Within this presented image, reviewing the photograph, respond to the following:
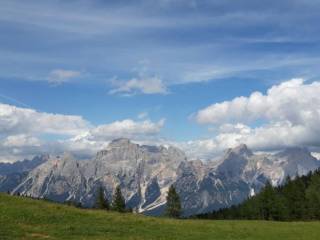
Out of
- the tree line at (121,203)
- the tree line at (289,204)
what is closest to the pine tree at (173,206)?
the tree line at (121,203)

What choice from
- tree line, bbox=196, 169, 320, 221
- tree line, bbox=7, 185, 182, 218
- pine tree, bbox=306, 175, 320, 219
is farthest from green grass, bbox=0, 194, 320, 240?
pine tree, bbox=306, 175, 320, 219

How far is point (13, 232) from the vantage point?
42.5m

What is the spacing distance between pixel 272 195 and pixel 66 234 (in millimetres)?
111629

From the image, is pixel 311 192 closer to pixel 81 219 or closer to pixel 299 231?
pixel 299 231

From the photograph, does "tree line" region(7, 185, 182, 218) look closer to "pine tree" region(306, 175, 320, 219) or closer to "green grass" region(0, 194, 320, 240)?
"pine tree" region(306, 175, 320, 219)

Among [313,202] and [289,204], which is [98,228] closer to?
[313,202]

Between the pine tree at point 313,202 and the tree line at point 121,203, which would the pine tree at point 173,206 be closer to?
the tree line at point 121,203

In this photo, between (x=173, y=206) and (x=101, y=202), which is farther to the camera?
(x=173, y=206)

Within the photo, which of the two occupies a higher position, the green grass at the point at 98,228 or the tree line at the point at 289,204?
the tree line at the point at 289,204

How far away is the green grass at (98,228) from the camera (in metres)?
45.1

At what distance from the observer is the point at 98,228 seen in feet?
165

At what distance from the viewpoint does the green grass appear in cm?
4512

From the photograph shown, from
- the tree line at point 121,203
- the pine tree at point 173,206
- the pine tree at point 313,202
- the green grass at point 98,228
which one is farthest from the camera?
the pine tree at point 173,206

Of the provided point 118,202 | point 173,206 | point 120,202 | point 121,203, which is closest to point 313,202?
point 173,206
